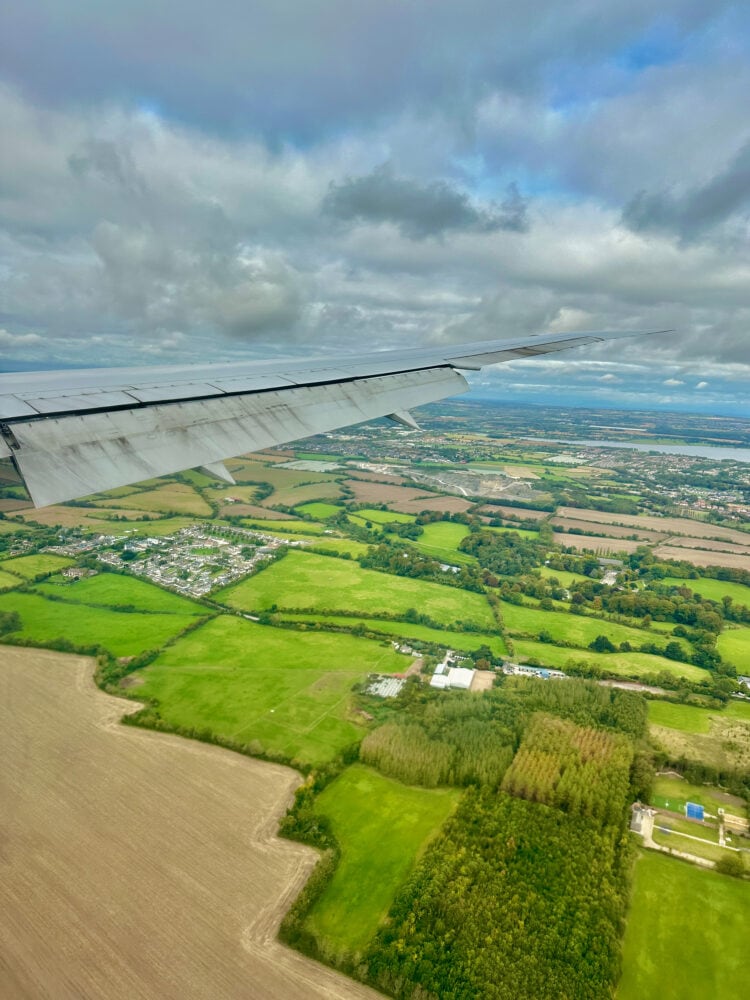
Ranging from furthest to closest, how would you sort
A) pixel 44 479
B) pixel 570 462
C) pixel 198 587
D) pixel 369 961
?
pixel 570 462, pixel 198 587, pixel 369 961, pixel 44 479

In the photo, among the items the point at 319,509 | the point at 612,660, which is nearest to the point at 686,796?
the point at 612,660

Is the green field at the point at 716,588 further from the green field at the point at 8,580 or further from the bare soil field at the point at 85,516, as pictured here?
the bare soil field at the point at 85,516

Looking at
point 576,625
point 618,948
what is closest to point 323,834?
point 618,948

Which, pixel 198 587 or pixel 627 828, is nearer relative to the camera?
pixel 627 828

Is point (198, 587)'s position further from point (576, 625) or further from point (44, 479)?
point (44, 479)

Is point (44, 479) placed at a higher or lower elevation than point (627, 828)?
higher

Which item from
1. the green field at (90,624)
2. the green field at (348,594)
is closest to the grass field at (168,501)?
the green field at (348,594)

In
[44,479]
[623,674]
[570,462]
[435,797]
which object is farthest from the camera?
[570,462]

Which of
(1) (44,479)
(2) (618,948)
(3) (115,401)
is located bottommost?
(2) (618,948)
